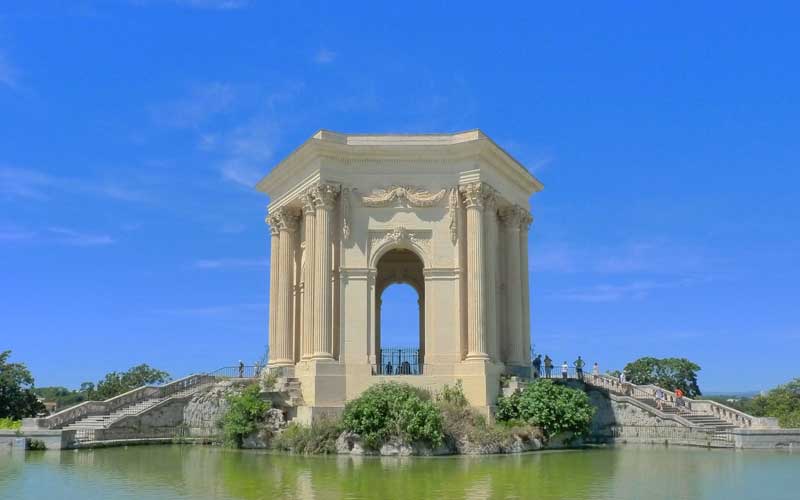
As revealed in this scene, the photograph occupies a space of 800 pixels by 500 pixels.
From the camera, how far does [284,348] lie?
37250 mm

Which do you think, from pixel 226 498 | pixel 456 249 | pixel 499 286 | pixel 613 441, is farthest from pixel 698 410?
pixel 226 498

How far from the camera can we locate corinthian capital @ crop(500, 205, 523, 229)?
37.4 meters

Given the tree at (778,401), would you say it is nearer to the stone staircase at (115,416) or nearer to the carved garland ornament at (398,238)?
the carved garland ornament at (398,238)

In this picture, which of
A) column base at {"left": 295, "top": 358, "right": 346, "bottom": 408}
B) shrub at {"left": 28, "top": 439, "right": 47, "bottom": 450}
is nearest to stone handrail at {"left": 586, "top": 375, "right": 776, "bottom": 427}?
column base at {"left": 295, "top": 358, "right": 346, "bottom": 408}

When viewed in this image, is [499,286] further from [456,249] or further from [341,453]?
[341,453]

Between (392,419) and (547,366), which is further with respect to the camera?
(547,366)

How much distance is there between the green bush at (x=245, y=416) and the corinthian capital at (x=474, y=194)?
37.2 feet

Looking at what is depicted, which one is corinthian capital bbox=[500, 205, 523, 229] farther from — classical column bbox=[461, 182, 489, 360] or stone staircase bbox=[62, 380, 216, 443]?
stone staircase bbox=[62, 380, 216, 443]

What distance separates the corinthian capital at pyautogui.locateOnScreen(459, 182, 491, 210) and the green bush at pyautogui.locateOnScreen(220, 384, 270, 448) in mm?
11347

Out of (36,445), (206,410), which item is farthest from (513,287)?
(36,445)

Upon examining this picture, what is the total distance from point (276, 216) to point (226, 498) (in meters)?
22.0

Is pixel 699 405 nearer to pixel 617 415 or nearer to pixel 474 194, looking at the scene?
pixel 617 415

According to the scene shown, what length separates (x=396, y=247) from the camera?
1307 inches

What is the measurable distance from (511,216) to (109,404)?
21.0 metres
